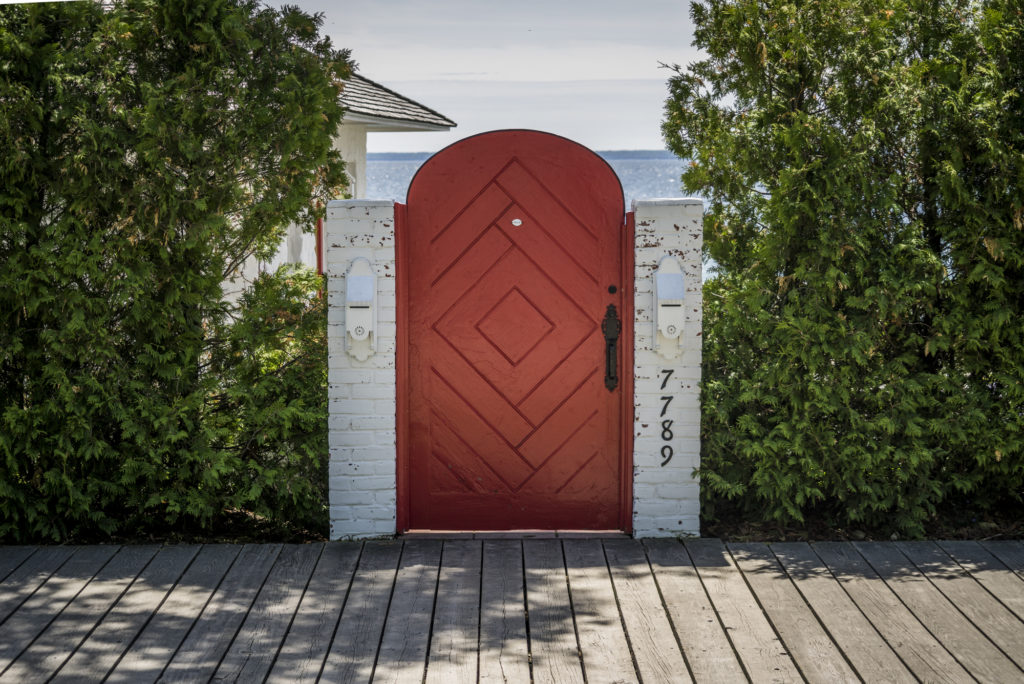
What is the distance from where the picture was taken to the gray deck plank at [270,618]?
13.1 ft

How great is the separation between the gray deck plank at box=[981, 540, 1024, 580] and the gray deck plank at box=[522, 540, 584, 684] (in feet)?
7.80

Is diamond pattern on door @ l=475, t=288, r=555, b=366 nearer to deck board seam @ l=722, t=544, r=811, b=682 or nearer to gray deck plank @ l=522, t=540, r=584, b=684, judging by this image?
gray deck plank @ l=522, t=540, r=584, b=684

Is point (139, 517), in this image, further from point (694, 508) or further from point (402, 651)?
point (694, 508)

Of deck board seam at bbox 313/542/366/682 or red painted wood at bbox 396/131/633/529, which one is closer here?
deck board seam at bbox 313/542/366/682

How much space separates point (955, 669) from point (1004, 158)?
9.68ft

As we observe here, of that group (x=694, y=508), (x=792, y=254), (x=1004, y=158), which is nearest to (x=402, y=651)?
(x=694, y=508)

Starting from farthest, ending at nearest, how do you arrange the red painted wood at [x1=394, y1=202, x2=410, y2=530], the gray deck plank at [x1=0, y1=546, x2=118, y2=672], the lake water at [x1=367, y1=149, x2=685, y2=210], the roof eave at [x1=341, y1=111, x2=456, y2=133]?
1. the lake water at [x1=367, y1=149, x2=685, y2=210]
2. the roof eave at [x1=341, y1=111, x2=456, y2=133]
3. the red painted wood at [x1=394, y1=202, x2=410, y2=530]
4. the gray deck plank at [x1=0, y1=546, x2=118, y2=672]

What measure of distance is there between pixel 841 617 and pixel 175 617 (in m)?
3.07

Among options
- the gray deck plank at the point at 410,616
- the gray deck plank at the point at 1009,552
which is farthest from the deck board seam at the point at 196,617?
the gray deck plank at the point at 1009,552

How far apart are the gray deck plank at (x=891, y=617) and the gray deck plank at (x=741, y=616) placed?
492 millimetres

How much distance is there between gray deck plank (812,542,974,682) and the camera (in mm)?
3979

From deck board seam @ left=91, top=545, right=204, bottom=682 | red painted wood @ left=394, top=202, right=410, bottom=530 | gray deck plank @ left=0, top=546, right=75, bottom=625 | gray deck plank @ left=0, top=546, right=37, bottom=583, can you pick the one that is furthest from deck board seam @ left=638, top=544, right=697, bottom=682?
gray deck plank @ left=0, top=546, right=37, bottom=583

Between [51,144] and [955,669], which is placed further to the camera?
[51,144]

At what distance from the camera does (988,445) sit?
5.70 metres
